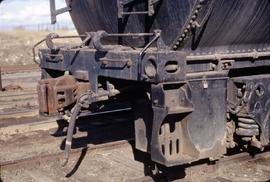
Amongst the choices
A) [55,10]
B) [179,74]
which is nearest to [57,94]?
[55,10]

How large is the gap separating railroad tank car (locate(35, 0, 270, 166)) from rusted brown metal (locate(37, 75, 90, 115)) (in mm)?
12

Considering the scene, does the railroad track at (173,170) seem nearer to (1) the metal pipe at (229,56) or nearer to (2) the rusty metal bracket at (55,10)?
(1) the metal pipe at (229,56)

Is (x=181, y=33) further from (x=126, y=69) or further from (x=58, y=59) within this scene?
(x=58, y=59)

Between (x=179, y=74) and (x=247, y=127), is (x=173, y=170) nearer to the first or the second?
(x=247, y=127)

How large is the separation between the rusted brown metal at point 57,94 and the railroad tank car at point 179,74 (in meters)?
0.01

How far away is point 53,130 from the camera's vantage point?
837cm

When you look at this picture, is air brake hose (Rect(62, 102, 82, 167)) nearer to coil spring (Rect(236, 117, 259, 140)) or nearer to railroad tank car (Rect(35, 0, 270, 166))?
railroad tank car (Rect(35, 0, 270, 166))

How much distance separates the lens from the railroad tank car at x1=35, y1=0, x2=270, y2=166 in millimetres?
4730

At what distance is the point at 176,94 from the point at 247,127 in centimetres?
122

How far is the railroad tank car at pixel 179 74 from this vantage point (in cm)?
473

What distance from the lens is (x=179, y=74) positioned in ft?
15.4

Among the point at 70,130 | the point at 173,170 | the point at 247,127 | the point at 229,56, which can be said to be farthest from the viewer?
the point at 173,170

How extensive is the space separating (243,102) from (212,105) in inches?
20.0


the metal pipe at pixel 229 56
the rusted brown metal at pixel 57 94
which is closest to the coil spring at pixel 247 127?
the metal pipe at pixel 229 56
